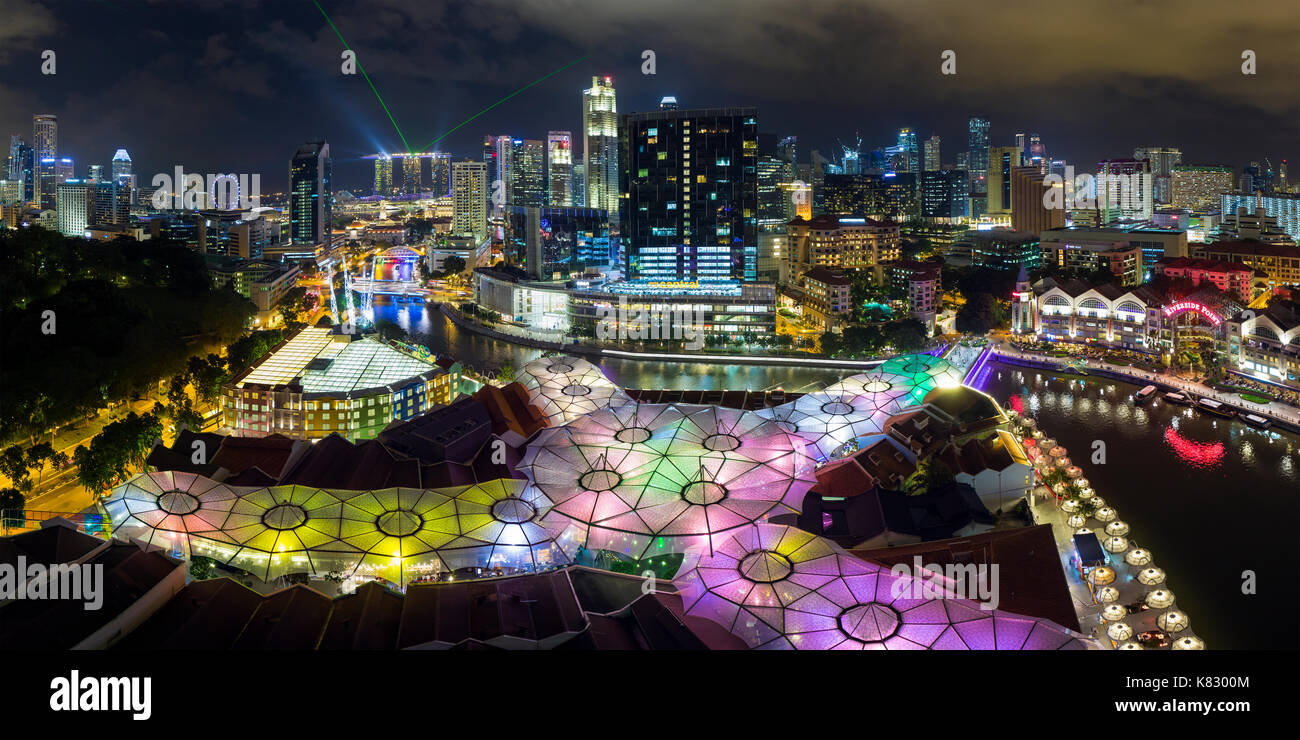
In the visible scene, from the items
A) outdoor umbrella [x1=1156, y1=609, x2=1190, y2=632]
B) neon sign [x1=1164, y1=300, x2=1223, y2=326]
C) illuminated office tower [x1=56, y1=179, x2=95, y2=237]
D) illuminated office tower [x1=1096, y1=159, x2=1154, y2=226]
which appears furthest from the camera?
illuminated office tower [x1=1096, y1=159, x2=1154, y2=226]

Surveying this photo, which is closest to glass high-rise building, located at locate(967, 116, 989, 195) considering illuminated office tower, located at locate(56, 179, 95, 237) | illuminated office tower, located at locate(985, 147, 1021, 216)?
illuminated office tower, located at locate(985, 147, 1021, 216)

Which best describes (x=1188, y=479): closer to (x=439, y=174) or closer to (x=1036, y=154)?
(x=1036, y=154)

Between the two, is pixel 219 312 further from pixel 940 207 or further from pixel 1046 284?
pixel 940 207

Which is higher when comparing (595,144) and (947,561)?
(595,144)

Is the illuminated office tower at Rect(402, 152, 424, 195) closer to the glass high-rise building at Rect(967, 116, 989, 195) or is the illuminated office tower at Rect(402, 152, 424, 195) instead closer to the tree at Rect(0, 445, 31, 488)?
the glass high-rise building at Rect(967, 116, 989, 195)

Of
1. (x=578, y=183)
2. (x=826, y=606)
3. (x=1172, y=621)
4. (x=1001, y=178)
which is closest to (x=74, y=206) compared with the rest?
(x=578, y=183)

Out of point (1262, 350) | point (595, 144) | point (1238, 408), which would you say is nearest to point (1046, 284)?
point (1262, 350)
